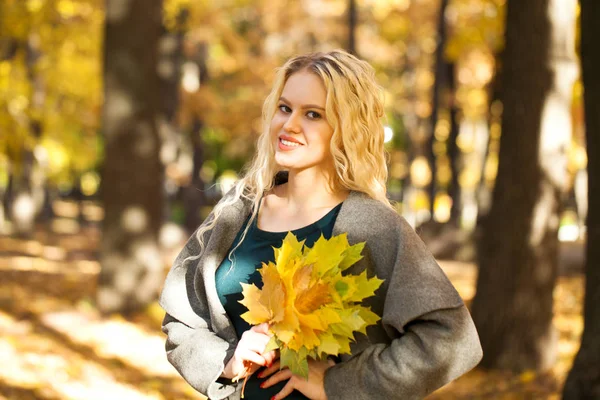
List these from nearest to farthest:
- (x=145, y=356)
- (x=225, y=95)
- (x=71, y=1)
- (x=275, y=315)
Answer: (x=275, y=315) < (x=145, y=356) < (x=71, y=1) < (x=225, y=95)

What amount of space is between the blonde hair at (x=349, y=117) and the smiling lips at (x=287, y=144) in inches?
5.3

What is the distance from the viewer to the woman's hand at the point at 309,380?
272 cm

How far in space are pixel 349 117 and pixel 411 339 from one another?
790mm

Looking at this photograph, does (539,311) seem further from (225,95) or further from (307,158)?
(225,95)

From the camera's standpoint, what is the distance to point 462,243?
826 inches

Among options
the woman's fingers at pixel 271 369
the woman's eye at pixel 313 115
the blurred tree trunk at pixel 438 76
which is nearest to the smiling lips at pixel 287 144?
the woman's eye at pixel 313 115

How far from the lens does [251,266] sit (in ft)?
9.62

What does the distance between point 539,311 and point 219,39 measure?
18251mm

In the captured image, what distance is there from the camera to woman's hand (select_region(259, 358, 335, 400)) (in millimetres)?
2719

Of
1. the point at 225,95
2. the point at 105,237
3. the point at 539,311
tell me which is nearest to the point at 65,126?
the point at 225,95

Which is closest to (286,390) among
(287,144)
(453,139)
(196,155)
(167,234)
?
(287,144)

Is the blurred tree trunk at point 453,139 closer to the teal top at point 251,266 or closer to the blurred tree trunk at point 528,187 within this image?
the blurred tree trunk at point 528,187

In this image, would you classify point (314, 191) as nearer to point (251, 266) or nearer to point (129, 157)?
point (251, 266)

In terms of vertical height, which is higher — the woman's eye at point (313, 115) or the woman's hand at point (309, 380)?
the woman's eye at point (313, 115)
